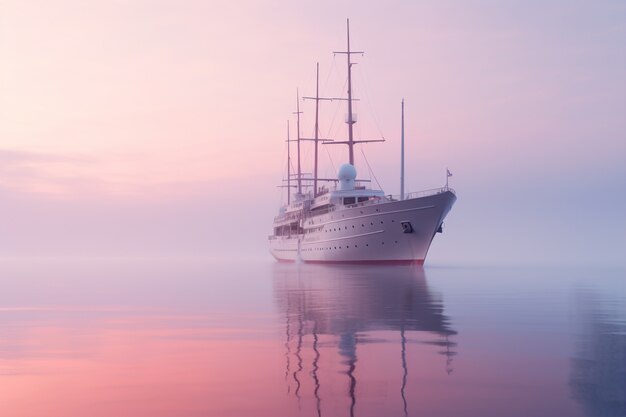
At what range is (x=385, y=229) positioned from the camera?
67.3 metres

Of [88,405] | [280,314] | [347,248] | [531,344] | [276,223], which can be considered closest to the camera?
[88,405]

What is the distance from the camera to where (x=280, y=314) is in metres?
24.4

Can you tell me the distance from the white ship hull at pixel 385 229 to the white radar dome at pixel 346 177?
17.5 ft

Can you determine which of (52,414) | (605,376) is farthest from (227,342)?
(605,376)

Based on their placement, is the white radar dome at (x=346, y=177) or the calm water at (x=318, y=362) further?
the white radar dome at (x=346, y=177)

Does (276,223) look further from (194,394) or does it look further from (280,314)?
(194,394)

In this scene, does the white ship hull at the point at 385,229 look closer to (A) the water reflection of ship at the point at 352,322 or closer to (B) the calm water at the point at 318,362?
(A) the water reflection of ship at the point at 352,322

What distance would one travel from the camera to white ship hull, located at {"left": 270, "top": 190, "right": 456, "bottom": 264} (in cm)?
6606

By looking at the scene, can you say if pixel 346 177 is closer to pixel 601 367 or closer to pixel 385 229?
pixel 385 229

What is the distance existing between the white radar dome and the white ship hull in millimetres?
Result: 5336

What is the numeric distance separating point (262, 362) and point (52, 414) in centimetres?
471

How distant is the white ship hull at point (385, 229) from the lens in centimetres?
6606

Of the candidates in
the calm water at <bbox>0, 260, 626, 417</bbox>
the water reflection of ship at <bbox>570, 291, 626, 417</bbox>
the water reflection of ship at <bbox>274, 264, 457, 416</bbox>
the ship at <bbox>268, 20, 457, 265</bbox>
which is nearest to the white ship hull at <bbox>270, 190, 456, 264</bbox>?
the ship at <bbox>268, 20, 457, 265</bbox>

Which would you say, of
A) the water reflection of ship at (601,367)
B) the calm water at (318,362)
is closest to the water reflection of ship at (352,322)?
the calm water at (318,362)
